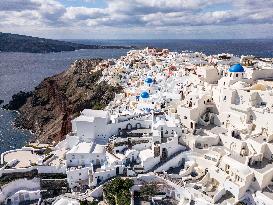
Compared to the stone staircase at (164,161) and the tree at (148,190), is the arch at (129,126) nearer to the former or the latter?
the stone staircase at (164,161)

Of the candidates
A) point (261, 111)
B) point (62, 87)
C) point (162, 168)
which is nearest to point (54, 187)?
point (162, 168)

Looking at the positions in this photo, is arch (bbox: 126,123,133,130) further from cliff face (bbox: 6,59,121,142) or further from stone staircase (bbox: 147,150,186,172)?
cliff face (bbox: 6,59,121,142)

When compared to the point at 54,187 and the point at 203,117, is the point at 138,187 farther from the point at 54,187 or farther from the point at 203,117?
the point at 203,117

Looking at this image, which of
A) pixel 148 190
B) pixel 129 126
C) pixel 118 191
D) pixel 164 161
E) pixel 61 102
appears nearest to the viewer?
pixel 118 191

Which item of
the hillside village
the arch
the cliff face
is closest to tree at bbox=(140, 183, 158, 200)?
the hillside village

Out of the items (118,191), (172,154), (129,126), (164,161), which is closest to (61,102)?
(129,126)

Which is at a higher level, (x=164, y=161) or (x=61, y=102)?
(x=164, y=161)

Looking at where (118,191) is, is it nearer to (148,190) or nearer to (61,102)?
(148,190)
